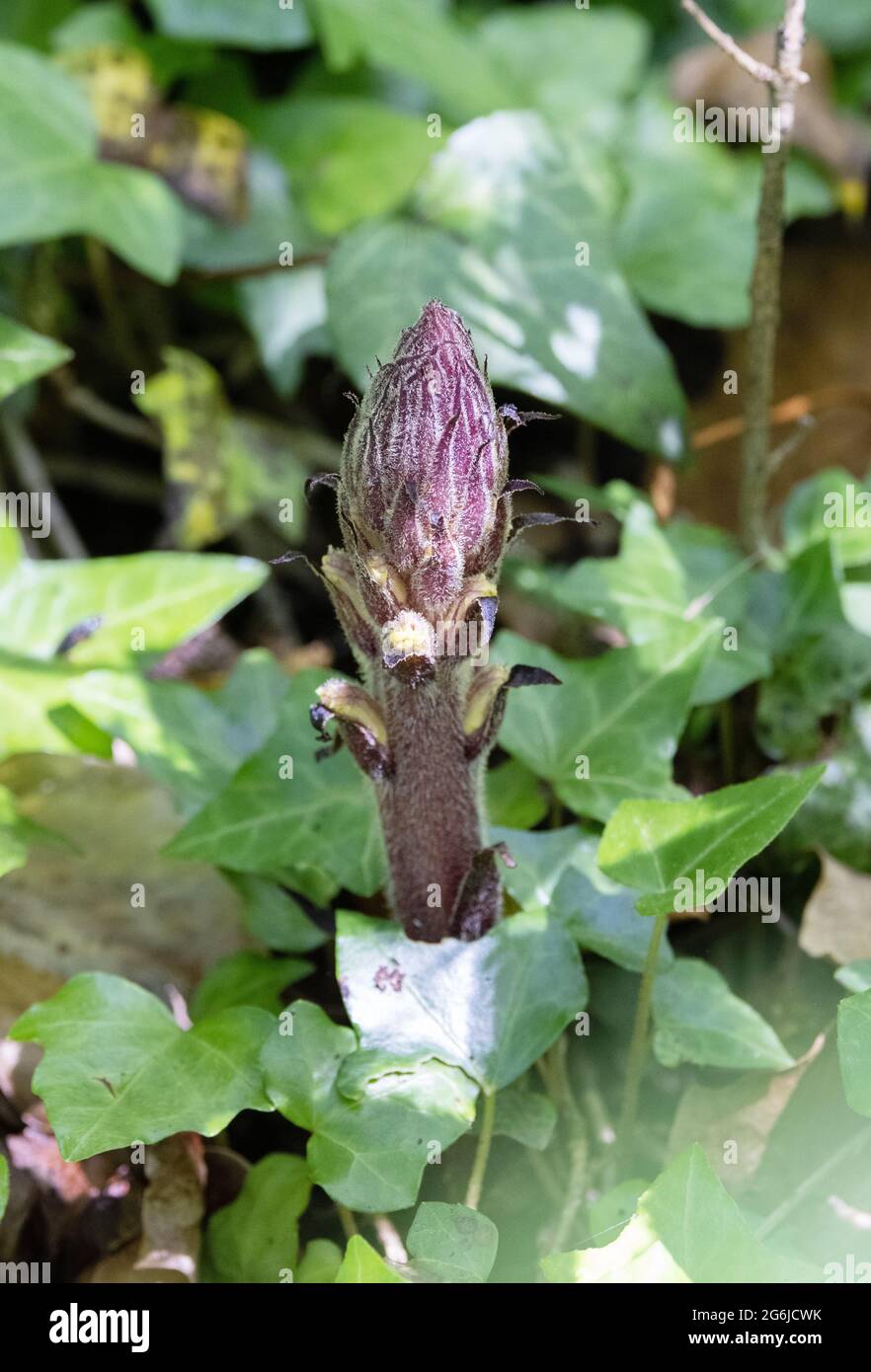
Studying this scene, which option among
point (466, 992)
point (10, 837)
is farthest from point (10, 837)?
point (466, 992)

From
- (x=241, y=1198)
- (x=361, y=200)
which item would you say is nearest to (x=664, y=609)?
(x=241, y=1198)

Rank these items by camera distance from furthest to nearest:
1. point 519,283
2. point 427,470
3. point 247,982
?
point 519,283, point 247,982, point 427,470

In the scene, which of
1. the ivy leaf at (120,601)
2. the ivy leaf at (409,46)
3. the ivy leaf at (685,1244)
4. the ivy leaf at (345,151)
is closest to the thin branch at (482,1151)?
the ivy leaf at (685,1244)

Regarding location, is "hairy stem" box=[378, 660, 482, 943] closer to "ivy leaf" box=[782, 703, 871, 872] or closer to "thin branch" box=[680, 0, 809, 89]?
"ivy leaf" box=[782, 703, 871, 872]

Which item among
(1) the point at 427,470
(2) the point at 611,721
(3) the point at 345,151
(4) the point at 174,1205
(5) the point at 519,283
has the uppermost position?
(3) the point at 345,151

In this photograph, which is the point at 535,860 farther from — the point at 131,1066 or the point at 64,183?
the point at 64,183
